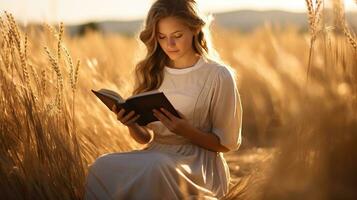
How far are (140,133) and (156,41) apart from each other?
41 centimetres

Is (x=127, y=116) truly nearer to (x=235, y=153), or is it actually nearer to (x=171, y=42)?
(x=171, y=42)

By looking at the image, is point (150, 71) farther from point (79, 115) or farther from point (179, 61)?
point (79, 115)

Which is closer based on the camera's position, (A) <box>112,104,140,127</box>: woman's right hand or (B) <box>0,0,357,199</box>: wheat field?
(B) <box>0,0,357,199</box>: wheat field

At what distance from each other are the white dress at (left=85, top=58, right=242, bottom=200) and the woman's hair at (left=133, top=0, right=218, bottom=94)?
6 centimetres

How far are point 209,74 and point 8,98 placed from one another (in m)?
0.89

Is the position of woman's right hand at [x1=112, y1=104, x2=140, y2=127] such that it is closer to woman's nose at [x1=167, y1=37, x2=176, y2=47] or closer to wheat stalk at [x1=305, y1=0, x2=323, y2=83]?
woman's nose at [x1=167, y1=37, x2=176, y2=47]

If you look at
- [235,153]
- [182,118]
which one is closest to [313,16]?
[182,118]

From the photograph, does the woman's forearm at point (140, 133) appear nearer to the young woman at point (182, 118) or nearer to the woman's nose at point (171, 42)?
the young woman at point (182, 118)

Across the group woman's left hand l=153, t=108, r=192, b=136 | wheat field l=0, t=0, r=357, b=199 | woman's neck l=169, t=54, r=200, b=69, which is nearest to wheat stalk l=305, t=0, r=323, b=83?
wheat field l=0, t=0, r=357, b=199

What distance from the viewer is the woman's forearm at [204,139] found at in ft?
11.3

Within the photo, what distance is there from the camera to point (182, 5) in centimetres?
365

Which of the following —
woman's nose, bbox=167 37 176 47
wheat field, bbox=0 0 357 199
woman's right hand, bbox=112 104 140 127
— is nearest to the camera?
wheat field, bbox=0 0 357 199

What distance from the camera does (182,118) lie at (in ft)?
11.2

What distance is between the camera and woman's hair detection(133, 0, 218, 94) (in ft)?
11.9
